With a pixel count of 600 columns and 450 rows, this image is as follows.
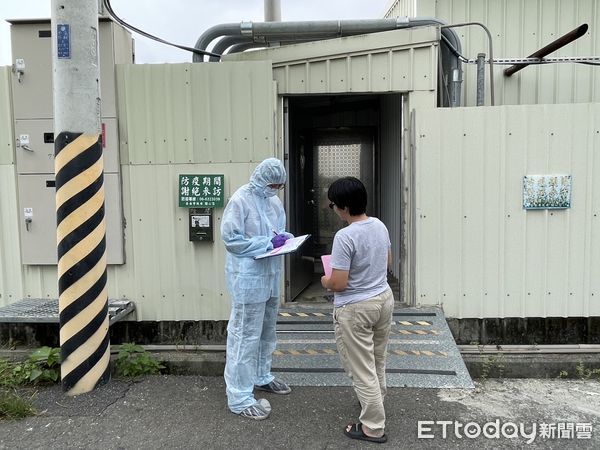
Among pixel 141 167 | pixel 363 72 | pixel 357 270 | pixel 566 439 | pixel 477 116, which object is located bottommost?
pixel 566 439

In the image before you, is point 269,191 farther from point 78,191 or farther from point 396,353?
point 396,353

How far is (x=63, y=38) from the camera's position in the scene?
143 inches

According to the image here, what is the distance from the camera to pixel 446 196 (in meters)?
4.90

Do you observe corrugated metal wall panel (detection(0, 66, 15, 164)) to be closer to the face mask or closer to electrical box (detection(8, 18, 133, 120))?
electrical box (detection(8, 18, 133, 120))

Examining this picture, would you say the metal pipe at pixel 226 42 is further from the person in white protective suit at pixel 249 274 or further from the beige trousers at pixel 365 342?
the beige trousers at pixel 365 342

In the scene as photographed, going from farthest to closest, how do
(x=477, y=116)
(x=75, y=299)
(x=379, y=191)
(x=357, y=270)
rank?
(x=379, y=191)
(x=477, y=116)
(x=75, y=299)
(x=357, y=270)

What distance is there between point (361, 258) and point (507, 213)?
2.59m

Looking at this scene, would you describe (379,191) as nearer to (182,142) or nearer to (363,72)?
(363,72)

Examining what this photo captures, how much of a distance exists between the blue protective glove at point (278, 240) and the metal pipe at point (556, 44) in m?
3.91

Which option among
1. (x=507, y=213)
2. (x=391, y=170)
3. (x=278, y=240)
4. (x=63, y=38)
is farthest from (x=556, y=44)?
(x=63, y=38)

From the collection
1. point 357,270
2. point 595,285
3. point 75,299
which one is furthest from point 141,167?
point 595,285

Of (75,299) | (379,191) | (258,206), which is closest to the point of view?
(258,206)

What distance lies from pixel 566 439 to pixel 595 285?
2.21 meters

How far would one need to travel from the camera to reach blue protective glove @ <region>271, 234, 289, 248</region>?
→ 11.4ft
